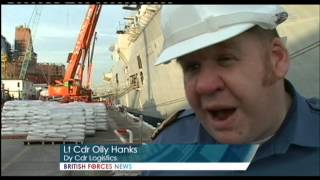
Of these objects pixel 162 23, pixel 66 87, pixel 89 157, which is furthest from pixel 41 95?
pixel 162 23

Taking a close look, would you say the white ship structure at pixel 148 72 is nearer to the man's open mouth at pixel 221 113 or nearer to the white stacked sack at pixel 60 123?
the white stacked sack at pixel 60 123

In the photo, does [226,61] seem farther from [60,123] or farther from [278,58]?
[60,123]

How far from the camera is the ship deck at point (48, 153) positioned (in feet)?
8.19

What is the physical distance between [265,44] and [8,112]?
1.82m

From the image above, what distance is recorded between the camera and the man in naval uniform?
1.36m

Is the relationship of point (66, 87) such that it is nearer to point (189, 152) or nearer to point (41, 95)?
point (41, 95)

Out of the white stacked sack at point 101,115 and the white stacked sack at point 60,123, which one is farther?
the white stacked sack at point 101,115

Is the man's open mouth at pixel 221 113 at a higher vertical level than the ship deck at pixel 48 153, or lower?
higher

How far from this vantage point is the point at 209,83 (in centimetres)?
139

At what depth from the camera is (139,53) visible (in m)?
4.96

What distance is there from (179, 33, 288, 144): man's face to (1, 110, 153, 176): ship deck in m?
0.68

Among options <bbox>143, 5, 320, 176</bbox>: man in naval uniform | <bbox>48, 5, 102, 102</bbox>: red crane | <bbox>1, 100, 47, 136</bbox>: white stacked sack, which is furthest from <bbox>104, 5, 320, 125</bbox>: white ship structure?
<bbox>143, 5, 320, 176</bbox>: man in naval uniform

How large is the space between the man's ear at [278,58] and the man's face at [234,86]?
0.6 inches

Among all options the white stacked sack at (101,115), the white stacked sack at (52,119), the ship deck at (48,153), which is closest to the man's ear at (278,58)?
the ship deck at (48,153)
